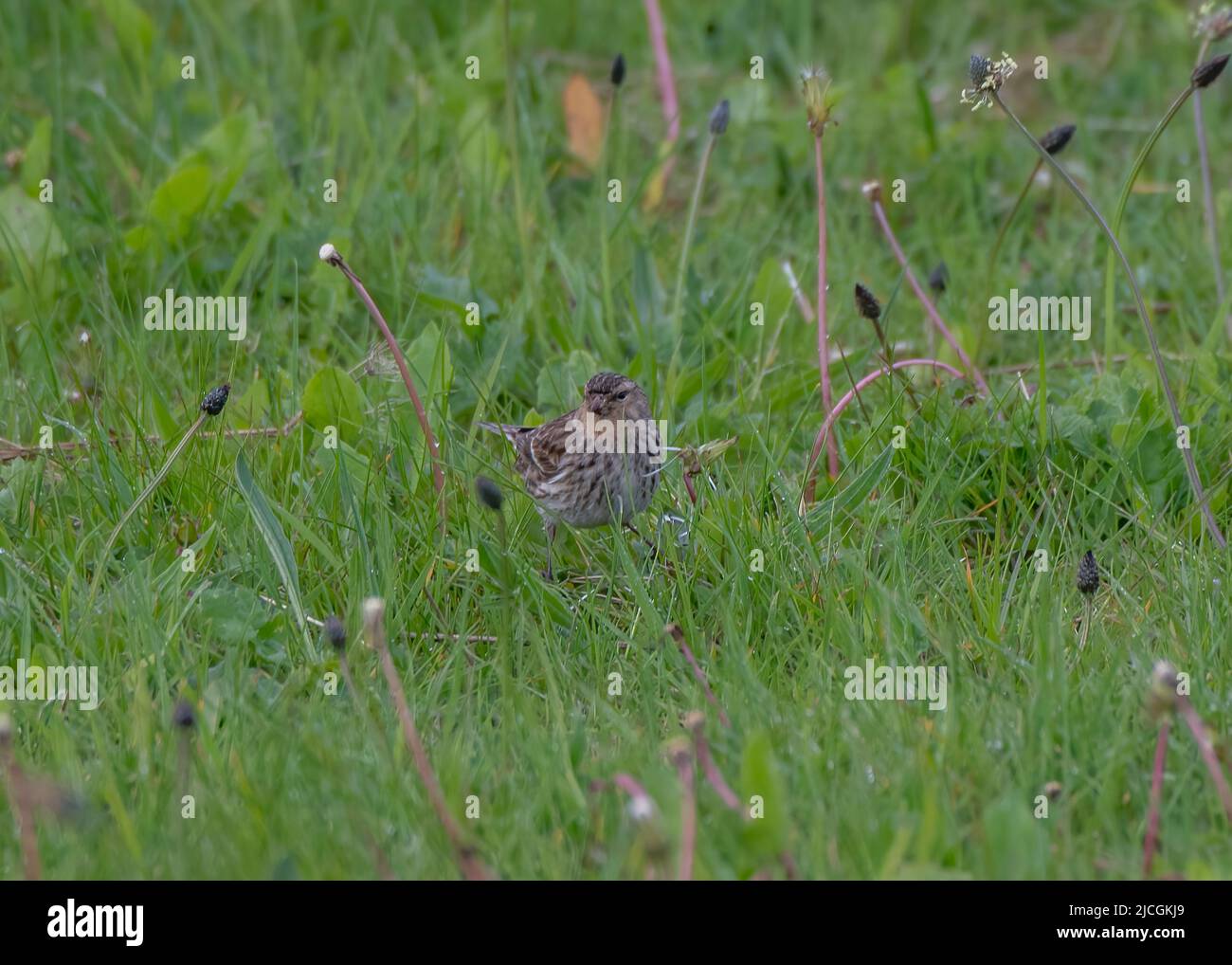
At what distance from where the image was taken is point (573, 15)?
338 inches

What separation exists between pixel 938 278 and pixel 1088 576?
81.8 inches

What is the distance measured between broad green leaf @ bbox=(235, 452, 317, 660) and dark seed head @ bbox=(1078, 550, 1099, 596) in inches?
82.4

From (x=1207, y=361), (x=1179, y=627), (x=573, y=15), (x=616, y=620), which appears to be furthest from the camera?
(x=573, y=15)

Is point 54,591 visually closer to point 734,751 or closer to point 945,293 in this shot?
point 734,751

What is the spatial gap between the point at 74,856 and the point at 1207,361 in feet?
12.9

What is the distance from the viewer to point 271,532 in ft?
15.0

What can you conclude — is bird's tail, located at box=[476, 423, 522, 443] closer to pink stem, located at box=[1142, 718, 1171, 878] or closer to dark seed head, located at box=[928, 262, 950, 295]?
dark seed head, located at box=[928, 262, 950, 295]

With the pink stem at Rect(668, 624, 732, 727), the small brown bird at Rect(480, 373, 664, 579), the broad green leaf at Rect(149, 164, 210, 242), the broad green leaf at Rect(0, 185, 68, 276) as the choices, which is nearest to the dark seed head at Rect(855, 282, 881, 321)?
the small brown bird at Rect(480, 373, 664, 579)

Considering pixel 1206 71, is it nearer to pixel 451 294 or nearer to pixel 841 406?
pixel 841 406

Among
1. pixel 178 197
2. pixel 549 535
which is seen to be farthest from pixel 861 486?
pixel 178 197

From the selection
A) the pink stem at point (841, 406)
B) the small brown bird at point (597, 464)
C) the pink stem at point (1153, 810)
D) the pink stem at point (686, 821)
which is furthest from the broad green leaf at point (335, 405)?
the pink stem at point (1153, 810)

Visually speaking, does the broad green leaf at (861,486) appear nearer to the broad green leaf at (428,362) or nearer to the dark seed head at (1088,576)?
the dark seed head at (1088,576)
